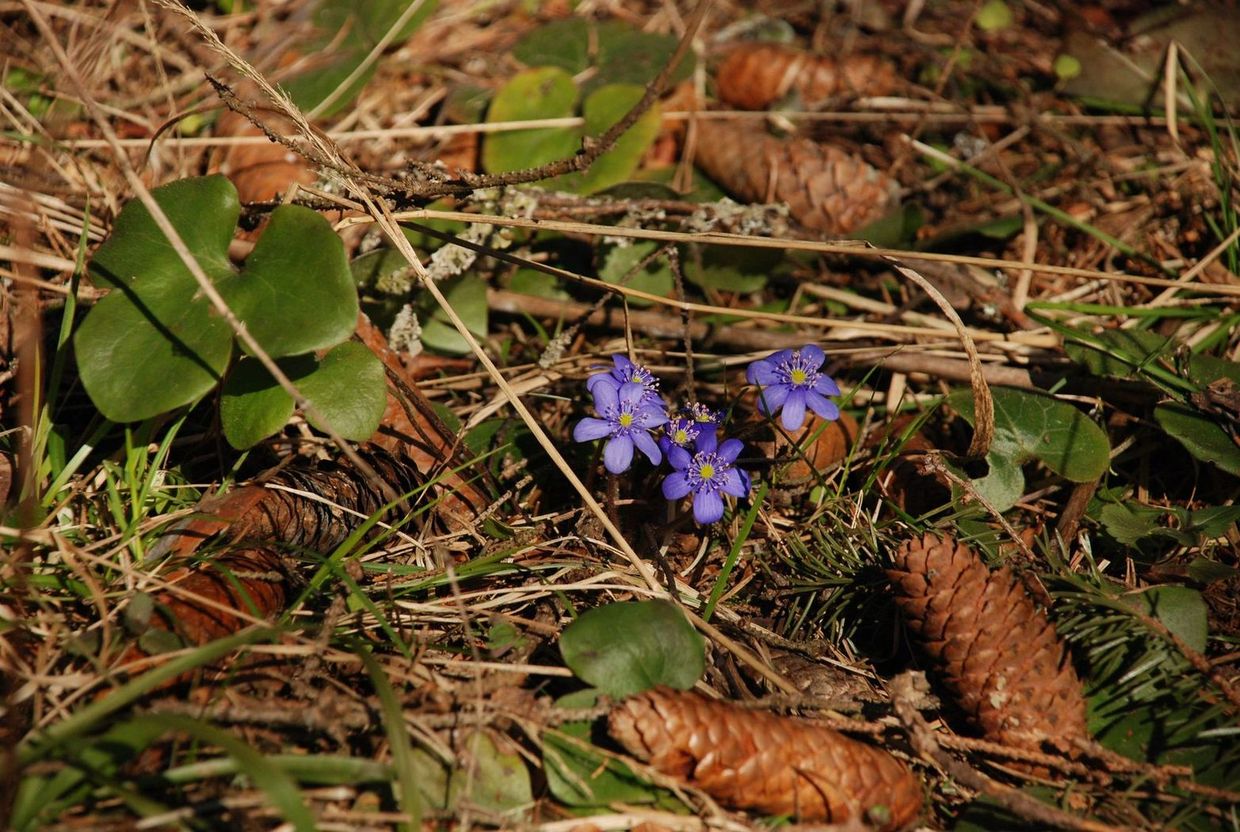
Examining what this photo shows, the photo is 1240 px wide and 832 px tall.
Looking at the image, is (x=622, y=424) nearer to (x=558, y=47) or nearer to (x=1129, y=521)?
(x=1129, y=521)

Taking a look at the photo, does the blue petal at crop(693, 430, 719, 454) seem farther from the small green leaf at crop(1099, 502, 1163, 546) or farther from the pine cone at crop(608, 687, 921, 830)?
the small green leaf at crop(1099, 502, 1163, 546)

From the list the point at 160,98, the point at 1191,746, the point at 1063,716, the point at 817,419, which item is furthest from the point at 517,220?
the point at 160,98

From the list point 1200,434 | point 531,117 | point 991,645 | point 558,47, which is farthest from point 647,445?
point 558,47

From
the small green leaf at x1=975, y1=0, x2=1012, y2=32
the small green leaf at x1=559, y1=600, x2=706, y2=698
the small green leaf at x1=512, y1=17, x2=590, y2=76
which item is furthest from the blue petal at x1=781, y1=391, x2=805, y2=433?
the small green leaf at x1=975, y1=0, x2=1012, y2=32

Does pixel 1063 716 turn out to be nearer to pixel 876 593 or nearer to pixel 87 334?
pixel 876 593

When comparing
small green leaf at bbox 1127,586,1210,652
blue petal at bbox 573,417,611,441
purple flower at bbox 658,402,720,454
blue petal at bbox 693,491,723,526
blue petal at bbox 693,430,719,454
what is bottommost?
small green leaf at bbox 1127,586,1210,652

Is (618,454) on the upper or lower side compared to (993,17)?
lower

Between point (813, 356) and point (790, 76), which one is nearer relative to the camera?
point (813, 356)
